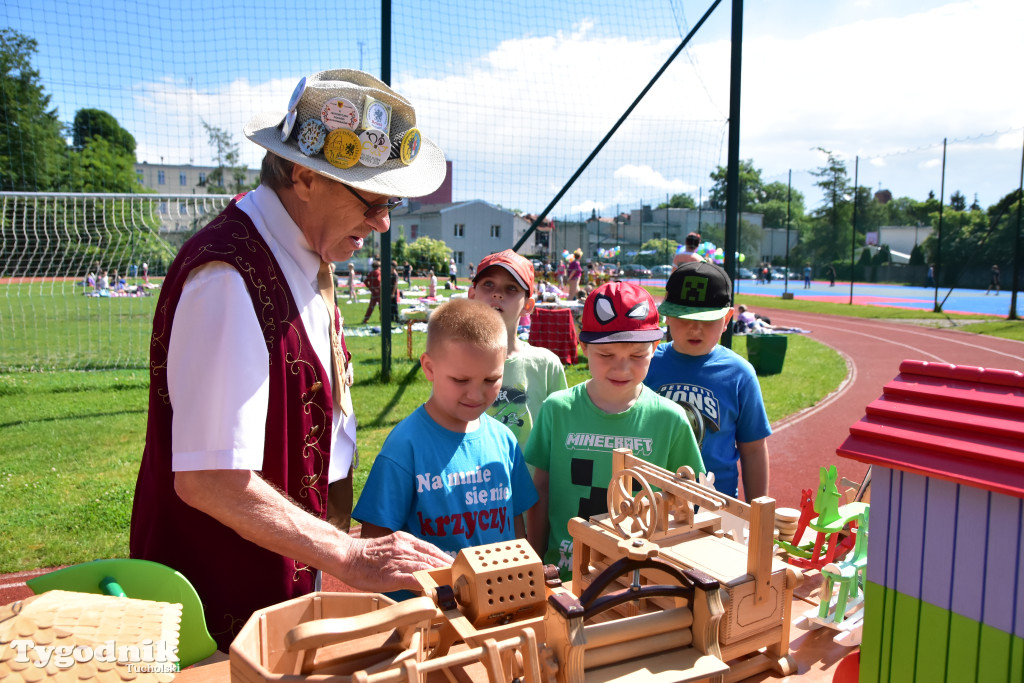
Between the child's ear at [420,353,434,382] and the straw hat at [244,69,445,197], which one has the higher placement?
the straw hat at [244,69,445,197]

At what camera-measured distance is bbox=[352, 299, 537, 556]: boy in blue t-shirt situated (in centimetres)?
180

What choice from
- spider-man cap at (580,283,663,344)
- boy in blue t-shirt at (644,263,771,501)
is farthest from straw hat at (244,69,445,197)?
boy in blue t-shirt at (644,263,771,501)

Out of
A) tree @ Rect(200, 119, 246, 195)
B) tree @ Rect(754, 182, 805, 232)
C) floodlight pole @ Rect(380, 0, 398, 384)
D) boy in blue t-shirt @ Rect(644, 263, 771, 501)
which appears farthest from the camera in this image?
tree @ Rect(754, 182, 805, 232)

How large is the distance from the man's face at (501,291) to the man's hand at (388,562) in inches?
64.5

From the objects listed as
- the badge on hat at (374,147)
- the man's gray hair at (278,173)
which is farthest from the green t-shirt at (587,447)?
the man's gray hair at (278,173)

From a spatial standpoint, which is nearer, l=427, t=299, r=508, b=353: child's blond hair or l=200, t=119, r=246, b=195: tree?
l=427, t=299, r=508, b=353: child's blond hair

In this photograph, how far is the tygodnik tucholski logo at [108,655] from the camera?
84cm

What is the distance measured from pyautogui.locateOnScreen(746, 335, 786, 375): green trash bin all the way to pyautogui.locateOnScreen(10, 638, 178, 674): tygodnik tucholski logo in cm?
1031

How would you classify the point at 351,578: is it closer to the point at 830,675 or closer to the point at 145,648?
the point at 145,648

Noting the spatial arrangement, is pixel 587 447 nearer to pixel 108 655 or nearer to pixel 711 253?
pixel 108 655

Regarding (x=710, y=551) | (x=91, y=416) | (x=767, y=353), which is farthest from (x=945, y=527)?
(x=767, y=353)

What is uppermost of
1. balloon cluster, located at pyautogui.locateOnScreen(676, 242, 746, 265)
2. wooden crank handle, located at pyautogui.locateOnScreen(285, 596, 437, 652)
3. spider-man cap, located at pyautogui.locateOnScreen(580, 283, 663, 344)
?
balloon cluster, located at pyautogui.locateOnScreen(676, 242, 746, 265)

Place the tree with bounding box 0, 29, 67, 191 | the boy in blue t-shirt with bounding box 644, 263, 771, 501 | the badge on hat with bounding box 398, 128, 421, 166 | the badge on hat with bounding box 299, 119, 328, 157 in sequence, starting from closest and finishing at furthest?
the badge on hat with bounding box 299, 119, 328, 157, the badge on hat with bounding box 398, 128, 421, 166, the boy in blue t-shirt with bounding box 644, 263, 771, 501, the tree with bounding box 0, 29, 67, 191

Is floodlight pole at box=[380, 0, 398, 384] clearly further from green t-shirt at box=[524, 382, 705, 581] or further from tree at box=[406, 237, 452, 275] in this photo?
tree at box=[406, 237, 452, 275]
